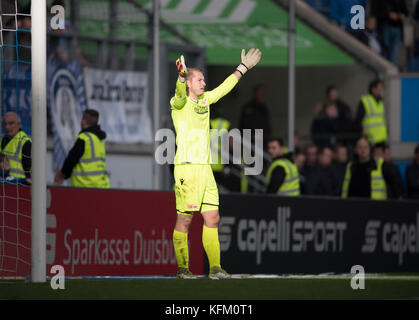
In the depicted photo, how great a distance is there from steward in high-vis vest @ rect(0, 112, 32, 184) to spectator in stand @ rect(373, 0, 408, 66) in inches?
367

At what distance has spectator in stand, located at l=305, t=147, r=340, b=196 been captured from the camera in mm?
16500

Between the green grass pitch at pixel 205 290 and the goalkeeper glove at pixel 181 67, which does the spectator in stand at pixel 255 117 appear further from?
the goalkeeper glove at pixel 181 67

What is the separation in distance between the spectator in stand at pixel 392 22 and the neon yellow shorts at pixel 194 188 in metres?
10.7

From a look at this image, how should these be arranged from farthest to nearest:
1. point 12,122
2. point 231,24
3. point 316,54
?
point 316,54 < point 231,24 < point 12,122

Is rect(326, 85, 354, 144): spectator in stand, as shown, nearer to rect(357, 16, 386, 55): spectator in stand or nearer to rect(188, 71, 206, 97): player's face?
rect(357, 16, 386, 55): spectator in stand

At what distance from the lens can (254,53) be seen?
32.8 ft

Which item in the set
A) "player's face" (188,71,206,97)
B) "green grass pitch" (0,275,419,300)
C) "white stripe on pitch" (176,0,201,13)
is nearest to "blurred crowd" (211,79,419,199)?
"white stripe on pitch" (176,0,201,13)

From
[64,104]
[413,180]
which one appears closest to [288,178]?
[413,180]

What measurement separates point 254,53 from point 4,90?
3715 mm

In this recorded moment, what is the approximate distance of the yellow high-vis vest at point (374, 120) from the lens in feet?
58.3

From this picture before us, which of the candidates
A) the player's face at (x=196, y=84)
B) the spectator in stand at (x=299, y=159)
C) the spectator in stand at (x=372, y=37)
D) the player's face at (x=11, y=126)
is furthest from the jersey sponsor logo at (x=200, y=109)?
the spectator in stand at (x=372, y=37)

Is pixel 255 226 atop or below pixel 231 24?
below

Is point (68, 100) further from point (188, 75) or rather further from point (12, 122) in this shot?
point (188, 75)
